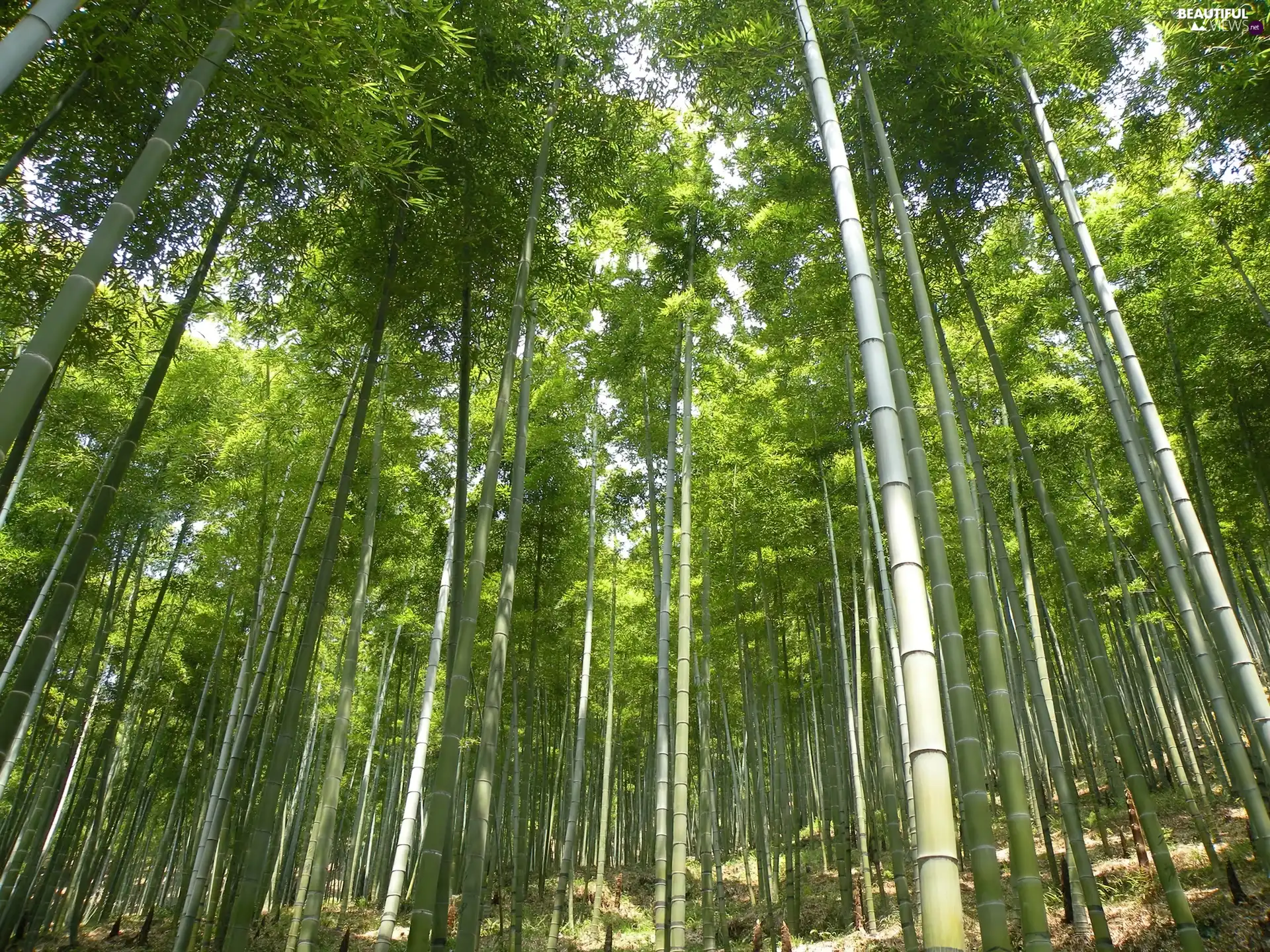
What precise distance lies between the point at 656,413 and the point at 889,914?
581 cm

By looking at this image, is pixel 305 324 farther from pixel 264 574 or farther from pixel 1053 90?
pixel 1053 90

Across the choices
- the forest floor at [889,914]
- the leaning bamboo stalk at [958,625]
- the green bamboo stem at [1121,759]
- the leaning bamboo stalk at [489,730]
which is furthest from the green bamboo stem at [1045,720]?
the leaning bamboo stalk at [489,730]

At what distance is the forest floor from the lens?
5047 millimetres

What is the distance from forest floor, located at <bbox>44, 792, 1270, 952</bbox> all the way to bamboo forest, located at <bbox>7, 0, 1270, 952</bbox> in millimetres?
76

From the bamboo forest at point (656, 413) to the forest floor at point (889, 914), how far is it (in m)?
0.08

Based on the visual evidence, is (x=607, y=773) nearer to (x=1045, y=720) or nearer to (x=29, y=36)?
(x=1045, y=720)

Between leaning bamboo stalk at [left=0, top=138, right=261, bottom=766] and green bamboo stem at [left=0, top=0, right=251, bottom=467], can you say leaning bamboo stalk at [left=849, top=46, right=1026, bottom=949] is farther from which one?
leaning bamboo stalk at [left=0, top=138, right=261, bottom=766]

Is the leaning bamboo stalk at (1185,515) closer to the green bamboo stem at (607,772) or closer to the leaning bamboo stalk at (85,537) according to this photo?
the leaning bamboo stalk at (85,537)

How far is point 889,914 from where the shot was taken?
7.48 m

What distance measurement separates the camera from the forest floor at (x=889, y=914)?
16.6 ft

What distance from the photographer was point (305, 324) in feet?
19.0

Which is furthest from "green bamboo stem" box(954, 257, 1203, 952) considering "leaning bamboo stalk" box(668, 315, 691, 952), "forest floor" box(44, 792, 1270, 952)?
"leaning bamboo stalk" box(668, 315, 691, 952)

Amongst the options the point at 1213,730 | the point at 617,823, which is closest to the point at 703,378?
the point at 1213,730

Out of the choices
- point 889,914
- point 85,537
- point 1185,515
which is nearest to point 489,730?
point 85,537
